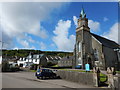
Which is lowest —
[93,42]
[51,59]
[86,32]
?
[51,59]

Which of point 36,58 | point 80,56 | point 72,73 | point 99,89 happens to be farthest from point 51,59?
point 99,89

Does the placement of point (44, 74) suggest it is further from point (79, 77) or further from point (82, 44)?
point (82, 44)

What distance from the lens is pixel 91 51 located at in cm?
3503

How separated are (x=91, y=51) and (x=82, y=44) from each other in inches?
136

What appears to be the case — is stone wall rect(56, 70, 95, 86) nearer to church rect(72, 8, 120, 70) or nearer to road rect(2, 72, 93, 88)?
road rect(2, 72, 93, 88)

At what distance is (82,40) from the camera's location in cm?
3566

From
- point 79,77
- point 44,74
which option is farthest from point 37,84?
point 44,74

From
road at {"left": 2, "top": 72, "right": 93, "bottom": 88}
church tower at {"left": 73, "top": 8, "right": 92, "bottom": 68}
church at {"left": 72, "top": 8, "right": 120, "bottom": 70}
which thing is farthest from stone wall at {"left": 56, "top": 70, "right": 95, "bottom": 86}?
church tower at {"left": 73, "top": 8, "right": 92, "bottom": 68}

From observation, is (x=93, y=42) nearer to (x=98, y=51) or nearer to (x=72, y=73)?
(x=98, y=51)

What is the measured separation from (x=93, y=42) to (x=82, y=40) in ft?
11.0

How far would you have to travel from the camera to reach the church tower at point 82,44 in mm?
34719

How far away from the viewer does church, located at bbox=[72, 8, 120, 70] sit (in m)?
32.8

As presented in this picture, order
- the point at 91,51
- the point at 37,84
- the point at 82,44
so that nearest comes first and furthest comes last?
the point at 37,84 < the point at 91,51 < the point at 82,44

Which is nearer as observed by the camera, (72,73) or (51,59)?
(72,73)
